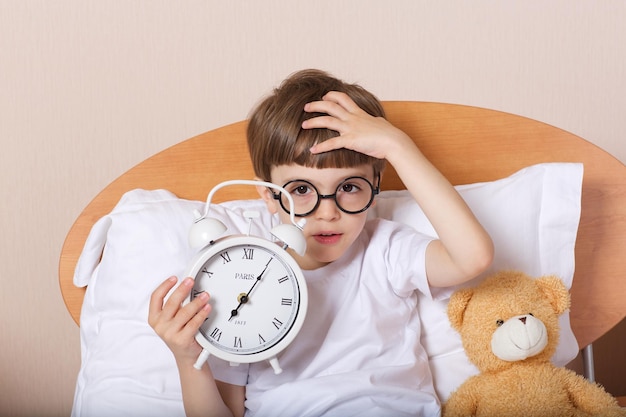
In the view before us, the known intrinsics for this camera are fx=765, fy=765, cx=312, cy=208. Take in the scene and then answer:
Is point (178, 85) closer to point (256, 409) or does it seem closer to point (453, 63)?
point (453, 63)

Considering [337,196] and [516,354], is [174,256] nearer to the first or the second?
[337,196]

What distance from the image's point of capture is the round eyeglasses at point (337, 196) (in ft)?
3.90

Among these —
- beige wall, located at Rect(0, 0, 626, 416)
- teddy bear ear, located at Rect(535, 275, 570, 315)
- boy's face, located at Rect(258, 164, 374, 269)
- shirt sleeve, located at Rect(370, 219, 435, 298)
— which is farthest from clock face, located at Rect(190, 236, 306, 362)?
beige wall, located at Rect(0, 0, 626, 416)

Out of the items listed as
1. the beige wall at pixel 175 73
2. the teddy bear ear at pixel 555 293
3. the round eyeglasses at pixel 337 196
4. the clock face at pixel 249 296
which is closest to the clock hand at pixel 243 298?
the clock face at pixel 249 296

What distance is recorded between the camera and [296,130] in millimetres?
1203

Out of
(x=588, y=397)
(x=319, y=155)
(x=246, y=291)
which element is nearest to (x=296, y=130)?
(x=319, y=155)

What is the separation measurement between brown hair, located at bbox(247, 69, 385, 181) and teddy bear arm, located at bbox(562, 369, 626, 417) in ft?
1.52

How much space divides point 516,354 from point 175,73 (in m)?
1.04

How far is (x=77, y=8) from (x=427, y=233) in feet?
3.15

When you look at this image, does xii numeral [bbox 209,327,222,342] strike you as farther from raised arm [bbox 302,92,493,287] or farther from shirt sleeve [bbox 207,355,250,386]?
raised arm [bbox 302,92,493,287]

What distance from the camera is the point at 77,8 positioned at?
1.75 m

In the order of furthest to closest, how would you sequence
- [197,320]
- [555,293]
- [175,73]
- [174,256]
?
1. [175,73]
2. [174,256]
3. [555,293]
4. [197,320]

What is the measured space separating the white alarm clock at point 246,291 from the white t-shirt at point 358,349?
0.13 meters

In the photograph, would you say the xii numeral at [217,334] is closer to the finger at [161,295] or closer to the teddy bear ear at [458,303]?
the finger at [161,295]
